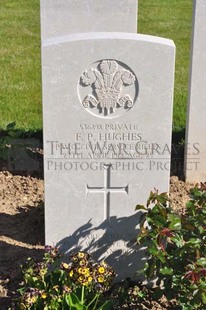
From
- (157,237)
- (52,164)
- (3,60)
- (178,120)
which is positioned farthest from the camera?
(3,60)

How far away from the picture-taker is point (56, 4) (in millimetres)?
5504

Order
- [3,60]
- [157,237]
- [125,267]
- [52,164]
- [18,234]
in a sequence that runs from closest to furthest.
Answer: [157,237]
[52,164]
[125,267]
[18,234]
[3,60]

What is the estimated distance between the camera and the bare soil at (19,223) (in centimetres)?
418

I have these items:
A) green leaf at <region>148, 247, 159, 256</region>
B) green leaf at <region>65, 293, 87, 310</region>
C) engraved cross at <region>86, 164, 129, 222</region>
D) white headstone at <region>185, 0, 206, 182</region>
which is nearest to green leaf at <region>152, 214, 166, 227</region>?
green leaf at <region>148, 247, 159, 256</region>

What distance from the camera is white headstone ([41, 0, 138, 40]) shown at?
18.1ft

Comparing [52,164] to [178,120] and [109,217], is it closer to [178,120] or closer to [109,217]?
[109,217]

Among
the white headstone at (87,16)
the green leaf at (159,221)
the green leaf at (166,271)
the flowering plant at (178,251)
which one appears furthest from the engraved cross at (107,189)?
the white headstone at (87,16)

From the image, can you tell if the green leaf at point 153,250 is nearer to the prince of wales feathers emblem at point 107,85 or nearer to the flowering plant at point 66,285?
the flowering plant at point 66,285

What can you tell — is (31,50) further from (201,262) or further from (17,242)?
(201,262)

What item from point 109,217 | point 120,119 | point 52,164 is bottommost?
point 109,217

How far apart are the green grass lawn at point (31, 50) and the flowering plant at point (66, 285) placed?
119 inches

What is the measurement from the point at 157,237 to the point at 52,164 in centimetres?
83

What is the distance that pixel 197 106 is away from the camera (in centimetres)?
547

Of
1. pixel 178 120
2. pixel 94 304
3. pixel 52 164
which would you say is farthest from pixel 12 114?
pixel 94 304
